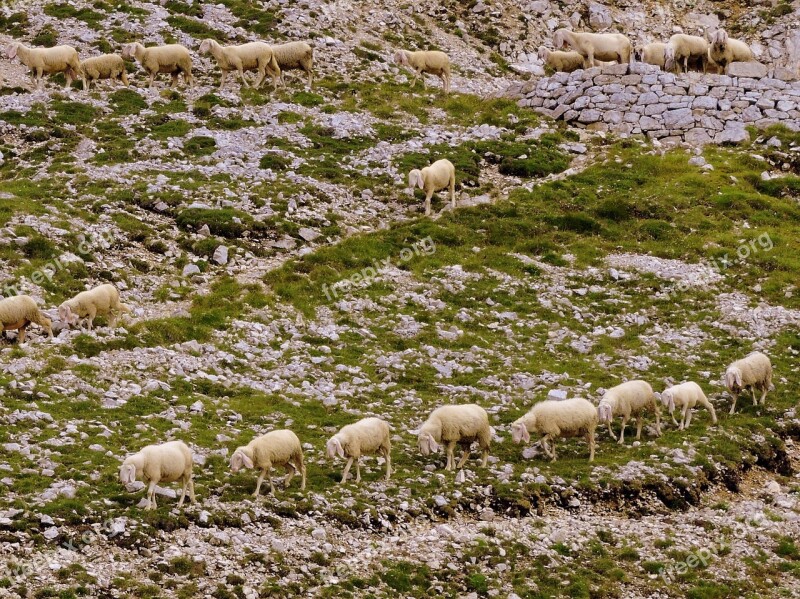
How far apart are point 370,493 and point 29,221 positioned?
15.6 metres

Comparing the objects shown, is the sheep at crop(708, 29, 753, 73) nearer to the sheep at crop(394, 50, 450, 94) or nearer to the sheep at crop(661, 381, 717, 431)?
the sheep at crop(394, 50, 450, 94)

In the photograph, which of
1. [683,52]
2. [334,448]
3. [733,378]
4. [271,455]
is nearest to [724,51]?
[683,52]

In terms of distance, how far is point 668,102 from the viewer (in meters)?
44.4

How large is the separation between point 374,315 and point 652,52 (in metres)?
22.6

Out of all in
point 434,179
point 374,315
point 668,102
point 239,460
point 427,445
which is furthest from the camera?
point 668,102

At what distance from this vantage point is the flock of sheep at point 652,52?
1825 inches

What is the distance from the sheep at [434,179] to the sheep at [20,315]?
14.3 m

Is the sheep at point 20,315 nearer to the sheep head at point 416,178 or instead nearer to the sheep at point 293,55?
the sheep head at point 416,178

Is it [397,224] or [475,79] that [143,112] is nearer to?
[397,224]

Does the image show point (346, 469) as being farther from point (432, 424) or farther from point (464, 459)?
point (464, 459)

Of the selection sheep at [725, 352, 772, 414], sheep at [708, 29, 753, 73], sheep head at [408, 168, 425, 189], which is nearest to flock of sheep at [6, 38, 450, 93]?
sheep head at [408, 168, 425, 189]

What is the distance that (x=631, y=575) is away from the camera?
19156 mm

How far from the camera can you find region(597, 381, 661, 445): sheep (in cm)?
2365

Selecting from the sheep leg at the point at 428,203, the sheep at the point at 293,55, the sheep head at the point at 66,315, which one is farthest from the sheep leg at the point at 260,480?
the sheep at the point at 293,55
